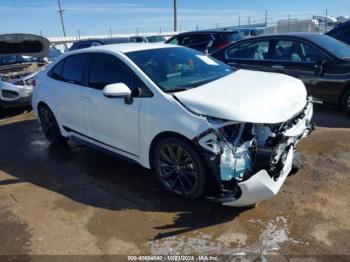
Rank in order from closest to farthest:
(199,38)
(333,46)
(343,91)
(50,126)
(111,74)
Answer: (111,74) → (50,126) → (343,91) → (333,46) → (199,38)

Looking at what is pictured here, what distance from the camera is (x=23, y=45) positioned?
9.10 metres

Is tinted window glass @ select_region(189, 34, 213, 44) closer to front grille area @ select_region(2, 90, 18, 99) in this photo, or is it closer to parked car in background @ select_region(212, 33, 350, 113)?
parked car in background @ select_region(212, 33, 350, 113)

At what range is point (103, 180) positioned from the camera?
15.7 feet

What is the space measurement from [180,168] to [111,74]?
156 centimetres

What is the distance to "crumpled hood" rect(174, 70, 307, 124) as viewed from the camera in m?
3.43

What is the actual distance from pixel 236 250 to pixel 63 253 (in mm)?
1574

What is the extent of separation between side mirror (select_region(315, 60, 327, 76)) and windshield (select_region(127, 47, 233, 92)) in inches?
103

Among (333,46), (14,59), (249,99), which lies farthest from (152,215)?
(14,59)

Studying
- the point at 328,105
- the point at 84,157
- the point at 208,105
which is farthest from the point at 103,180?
the point at 328,105

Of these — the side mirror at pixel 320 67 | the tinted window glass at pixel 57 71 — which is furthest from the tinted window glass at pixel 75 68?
the side mirror at pixel 320 67

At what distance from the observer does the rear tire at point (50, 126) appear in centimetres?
602

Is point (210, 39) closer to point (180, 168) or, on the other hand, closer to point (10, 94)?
point (10, 94)

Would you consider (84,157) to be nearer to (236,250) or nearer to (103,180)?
(103,180)

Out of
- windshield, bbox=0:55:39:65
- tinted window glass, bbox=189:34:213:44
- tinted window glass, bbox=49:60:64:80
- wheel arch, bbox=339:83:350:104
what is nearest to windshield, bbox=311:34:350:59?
wheel arch, bbox=339:83:350:104
